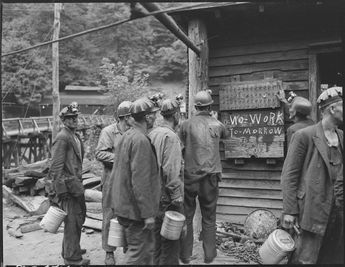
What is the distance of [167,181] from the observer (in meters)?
4.61

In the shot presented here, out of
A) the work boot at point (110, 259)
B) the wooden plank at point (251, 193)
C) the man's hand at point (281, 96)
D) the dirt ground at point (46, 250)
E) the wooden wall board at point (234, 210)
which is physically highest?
the man's hand at point (281, 96)

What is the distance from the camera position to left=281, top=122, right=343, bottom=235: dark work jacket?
11.0ft

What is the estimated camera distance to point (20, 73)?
119 ft

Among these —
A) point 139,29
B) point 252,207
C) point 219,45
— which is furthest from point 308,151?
point 139,29

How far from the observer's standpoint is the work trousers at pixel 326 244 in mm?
3412

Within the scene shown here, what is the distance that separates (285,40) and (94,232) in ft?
17.4

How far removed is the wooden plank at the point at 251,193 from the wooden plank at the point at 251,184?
0.23ft

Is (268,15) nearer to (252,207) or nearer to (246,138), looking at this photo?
(246,138)

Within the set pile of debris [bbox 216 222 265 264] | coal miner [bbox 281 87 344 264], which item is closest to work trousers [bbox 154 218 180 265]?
pile of debris [bbox 216 222 265 264]

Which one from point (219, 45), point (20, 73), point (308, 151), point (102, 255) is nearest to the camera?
point (308, 151)

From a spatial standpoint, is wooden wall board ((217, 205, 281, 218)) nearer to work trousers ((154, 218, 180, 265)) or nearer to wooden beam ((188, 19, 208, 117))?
wooden beam ((188, 19, 208, 117))

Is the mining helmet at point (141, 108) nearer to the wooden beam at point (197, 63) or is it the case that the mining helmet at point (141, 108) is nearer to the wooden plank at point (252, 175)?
the wooden beam at point (197, 63)

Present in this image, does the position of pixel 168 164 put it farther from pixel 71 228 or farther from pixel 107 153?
pixel 71 228

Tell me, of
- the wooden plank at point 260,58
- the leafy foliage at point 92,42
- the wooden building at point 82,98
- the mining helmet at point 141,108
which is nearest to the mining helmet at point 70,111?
the mining helmet at point 141,108
